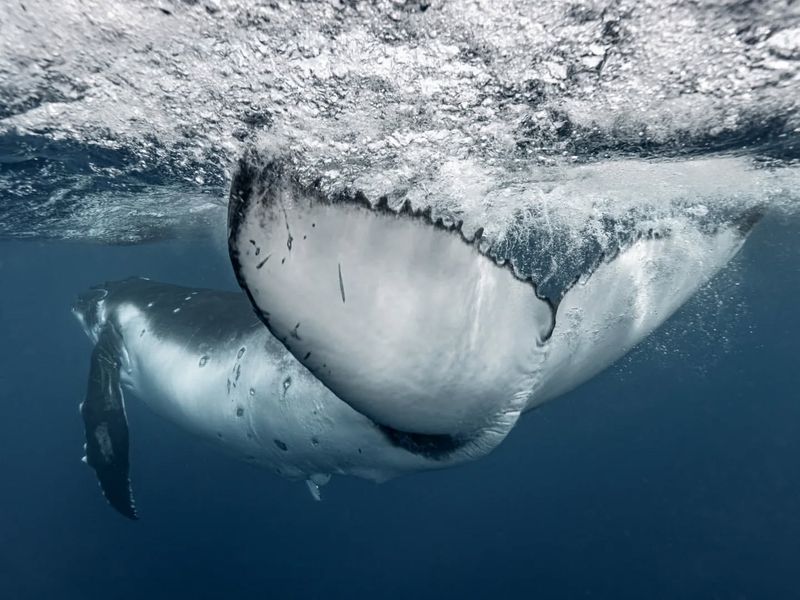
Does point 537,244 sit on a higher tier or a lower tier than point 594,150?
lower

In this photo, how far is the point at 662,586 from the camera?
23.0 metres

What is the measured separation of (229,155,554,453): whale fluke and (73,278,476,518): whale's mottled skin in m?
1.02

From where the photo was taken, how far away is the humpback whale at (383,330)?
6.99 feet

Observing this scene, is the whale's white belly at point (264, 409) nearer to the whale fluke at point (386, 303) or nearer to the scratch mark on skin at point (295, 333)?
the whale fluke at point (386, 303)

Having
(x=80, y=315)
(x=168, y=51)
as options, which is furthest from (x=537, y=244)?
A: (x=80, y=315)

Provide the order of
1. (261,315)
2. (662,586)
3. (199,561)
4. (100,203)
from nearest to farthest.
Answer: (261,315) → (100,203) → (199,561) → (662,586)

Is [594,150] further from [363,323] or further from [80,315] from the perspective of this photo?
[80,315]

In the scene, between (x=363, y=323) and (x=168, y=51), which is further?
(x=168, y=51)

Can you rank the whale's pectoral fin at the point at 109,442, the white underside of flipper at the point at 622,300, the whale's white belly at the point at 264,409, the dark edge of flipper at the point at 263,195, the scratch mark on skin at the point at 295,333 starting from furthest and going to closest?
the whale's pectoral fin at the point at 109,442 < the whale's white belly at the point at 264,409 < the white underside of flipper at the point at 622,300 < the scratch mark on skin at the point at 295,333 < the dark edge of flipper at the point at 263,195

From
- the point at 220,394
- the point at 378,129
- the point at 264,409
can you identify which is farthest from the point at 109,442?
the point at 378,129

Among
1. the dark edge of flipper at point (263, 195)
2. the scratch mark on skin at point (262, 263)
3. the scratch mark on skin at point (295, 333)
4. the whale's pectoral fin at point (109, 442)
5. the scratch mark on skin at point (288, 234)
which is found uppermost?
the dark edge of flipper at point (263, 195)

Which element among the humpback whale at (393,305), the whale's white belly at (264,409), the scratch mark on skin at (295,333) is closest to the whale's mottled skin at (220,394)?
the whale's white belly at (264,409)

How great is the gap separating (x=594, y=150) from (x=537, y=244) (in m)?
3.28

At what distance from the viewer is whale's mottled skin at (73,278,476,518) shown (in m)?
5.16
